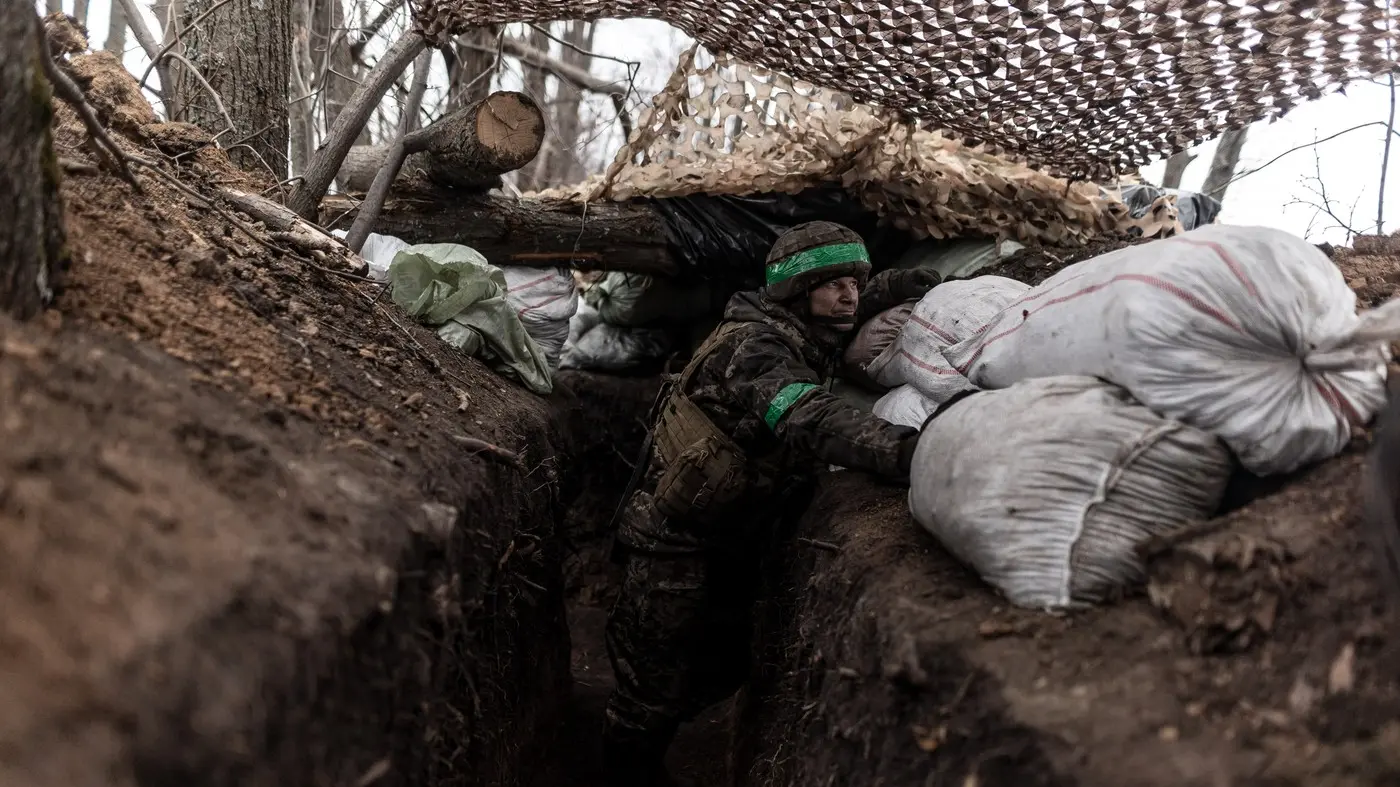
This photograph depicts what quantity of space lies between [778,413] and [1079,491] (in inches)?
37.1

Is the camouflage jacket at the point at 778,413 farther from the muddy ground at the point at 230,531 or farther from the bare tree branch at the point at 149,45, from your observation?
the bare tree branch at the point at 149,45

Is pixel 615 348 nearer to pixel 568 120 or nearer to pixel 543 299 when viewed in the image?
pixel 543 299

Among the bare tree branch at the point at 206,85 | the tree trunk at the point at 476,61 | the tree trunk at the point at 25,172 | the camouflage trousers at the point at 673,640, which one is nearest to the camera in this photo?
the tree trunk at the point at 25,172

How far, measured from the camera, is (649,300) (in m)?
4.37

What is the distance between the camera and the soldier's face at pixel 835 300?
2.77 metres

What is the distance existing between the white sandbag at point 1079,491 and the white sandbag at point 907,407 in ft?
2.92

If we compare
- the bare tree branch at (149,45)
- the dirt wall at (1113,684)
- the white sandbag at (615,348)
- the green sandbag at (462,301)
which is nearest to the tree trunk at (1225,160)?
the white sandbag at (615,348)

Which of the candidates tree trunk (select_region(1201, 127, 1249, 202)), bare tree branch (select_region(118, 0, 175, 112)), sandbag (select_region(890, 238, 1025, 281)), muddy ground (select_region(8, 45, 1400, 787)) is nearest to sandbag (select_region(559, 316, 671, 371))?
sandbag (select_region(890, 238, 1025, 281))

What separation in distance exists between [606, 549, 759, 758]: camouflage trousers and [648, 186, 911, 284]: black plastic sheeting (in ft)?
4.78

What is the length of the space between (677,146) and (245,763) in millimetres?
3121

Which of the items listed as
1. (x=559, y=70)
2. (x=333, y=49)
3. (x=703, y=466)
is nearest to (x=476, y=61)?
(x=559, y=70)

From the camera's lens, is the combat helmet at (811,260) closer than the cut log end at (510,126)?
Yes

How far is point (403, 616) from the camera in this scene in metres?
1.38

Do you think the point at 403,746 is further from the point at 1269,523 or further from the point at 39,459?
the point at 1269,523
